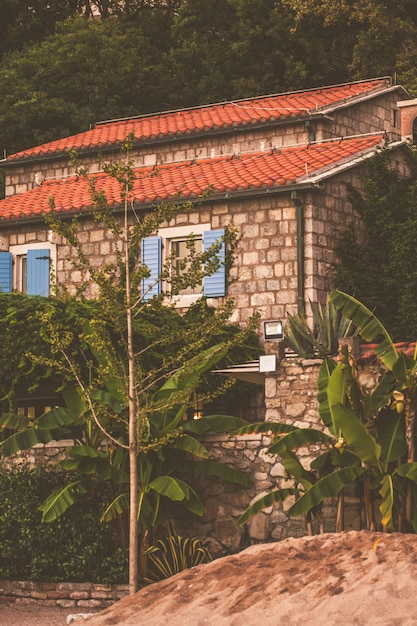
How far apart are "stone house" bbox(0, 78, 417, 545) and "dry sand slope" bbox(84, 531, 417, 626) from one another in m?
3.53

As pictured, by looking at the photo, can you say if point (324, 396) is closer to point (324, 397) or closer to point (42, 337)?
point (324, 397)

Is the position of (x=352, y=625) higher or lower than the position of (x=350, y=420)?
lower

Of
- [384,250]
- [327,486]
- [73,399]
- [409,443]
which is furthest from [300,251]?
→ [327,486]

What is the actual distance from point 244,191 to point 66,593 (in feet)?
31.6

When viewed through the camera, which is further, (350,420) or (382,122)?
(382,122)

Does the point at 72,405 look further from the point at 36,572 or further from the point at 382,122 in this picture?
the point at 382,122

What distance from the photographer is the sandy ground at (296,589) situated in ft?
46.8

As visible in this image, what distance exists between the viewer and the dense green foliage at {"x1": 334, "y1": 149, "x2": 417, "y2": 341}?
85.9ft

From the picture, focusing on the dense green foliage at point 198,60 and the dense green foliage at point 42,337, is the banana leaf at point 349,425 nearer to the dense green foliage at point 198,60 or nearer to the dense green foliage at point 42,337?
the dense green foliage at point 42,337

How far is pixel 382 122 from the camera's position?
3341cm

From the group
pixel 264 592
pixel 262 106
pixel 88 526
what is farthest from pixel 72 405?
pixel 262 106

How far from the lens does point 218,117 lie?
32.7 m

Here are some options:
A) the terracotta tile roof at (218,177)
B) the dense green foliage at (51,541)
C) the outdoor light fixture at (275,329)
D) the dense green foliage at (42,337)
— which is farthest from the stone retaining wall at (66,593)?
the terracotta tile roof at (218,177)

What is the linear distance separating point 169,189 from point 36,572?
10402mm
